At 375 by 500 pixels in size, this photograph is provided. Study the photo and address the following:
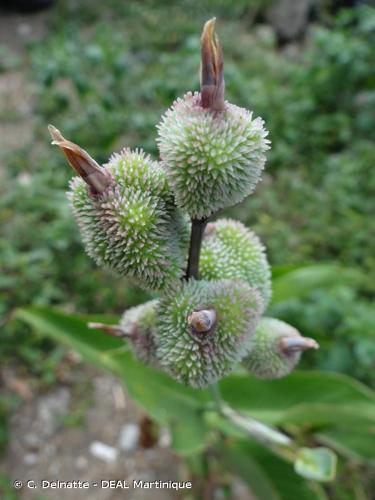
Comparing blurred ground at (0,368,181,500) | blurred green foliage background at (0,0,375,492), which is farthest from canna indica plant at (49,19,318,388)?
blurred ground at (0,368,181,500)

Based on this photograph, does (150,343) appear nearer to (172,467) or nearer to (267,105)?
(172,467)

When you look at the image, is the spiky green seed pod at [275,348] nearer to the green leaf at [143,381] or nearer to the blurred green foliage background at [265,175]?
the green leaf at [143,381]

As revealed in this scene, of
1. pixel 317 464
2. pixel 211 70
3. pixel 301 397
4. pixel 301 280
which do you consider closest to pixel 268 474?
pixel 301 397

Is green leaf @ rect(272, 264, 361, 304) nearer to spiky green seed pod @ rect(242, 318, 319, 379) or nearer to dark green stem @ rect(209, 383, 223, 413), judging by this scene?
dark green stem @ rect(209, 383, 223, 413)

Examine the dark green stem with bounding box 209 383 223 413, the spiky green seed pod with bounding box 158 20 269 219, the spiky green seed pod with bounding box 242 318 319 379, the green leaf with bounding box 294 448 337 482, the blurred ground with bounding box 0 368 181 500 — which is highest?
the spiky green seed pod with bounding box 158 20 269 219

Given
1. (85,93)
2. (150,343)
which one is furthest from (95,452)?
(85,93)

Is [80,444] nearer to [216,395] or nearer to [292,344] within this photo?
[216,395]

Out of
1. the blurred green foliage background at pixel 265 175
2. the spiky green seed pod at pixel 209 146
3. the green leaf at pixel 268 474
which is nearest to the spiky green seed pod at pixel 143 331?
the spiky green seed pod at pixel 209 146

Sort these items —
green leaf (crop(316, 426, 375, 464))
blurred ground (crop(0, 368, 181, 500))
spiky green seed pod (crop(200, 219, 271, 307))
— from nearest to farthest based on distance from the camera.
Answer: spiky green seed pod (crop(200, 219, 271, 307)), green leaf (crop(316, 426, 375, 464)), blurred ground (crop(0, 368, 181, 500))
